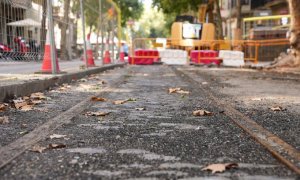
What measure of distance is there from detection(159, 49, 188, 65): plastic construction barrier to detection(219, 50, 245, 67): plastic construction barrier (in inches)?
75.7

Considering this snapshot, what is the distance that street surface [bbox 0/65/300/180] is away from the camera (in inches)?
115

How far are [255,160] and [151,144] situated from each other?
86 centimetres

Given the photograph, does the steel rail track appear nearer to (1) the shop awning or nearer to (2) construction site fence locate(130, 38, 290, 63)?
(1) the shop awning

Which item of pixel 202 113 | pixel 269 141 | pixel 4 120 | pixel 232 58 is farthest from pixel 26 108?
pixel 232 58

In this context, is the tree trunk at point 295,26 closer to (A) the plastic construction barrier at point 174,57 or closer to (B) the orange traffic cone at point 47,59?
(A) the plastic construction barrier at point 174,57

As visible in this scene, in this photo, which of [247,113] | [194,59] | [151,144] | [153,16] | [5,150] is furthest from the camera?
[153,16]

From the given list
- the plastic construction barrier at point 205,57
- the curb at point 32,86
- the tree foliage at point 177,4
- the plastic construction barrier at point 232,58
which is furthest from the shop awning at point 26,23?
the tree foliage at point 177,4

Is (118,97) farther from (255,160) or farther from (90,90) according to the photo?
(255,160)

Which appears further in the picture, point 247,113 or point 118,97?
point 118,97

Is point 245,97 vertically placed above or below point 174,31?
below

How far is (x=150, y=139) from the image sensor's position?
3.90 m

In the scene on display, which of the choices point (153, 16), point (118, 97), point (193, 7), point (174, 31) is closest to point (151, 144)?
point (118, 97)

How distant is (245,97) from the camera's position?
7.17 meters

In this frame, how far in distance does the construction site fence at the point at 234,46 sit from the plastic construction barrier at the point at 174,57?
207 centimetres
